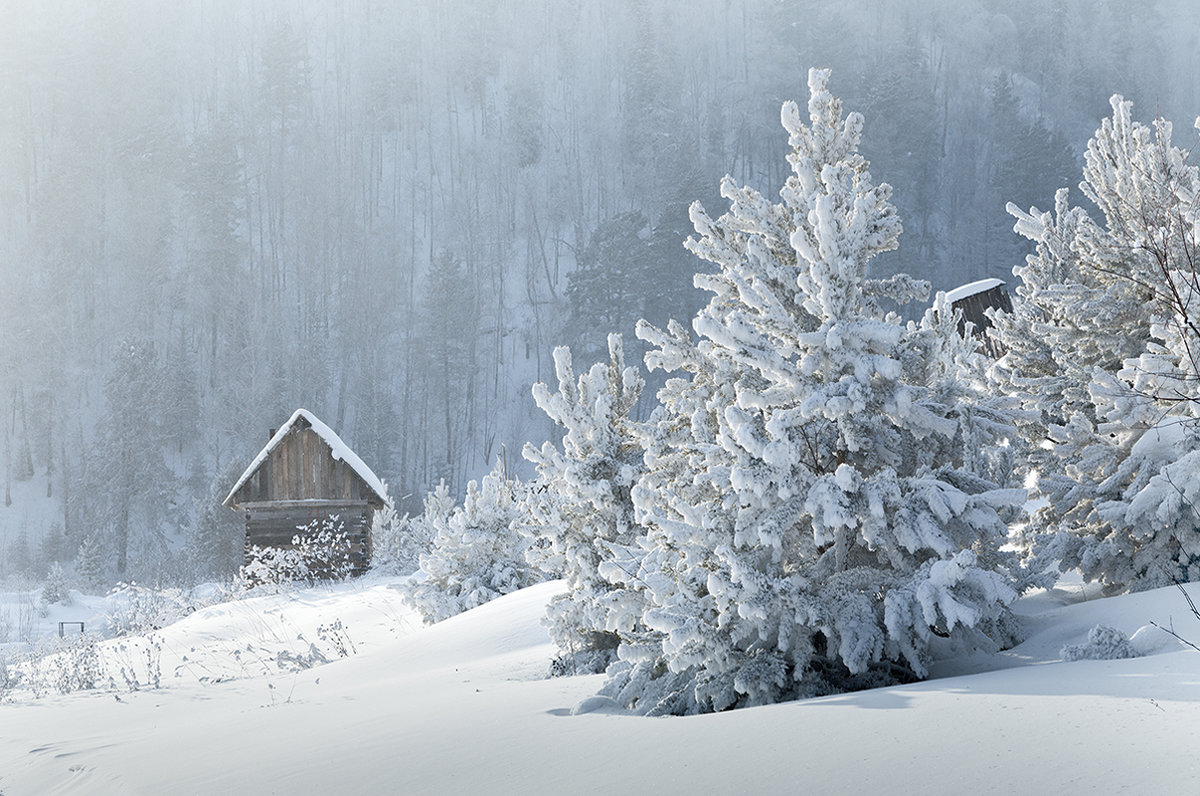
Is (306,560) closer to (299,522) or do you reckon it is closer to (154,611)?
(299,522)

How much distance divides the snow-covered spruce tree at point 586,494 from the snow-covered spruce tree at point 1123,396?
375 cm

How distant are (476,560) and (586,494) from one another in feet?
20.9

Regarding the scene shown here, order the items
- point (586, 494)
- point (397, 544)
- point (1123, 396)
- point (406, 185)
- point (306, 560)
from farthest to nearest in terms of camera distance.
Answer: point (406, 185), point (397, 544), point (306, 560), point (586, 494), point (1123, 396)

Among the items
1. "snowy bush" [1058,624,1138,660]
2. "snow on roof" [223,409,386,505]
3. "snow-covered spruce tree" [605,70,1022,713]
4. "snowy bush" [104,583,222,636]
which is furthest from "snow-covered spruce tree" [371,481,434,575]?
"snowy bush" [1058,624,1138,660]

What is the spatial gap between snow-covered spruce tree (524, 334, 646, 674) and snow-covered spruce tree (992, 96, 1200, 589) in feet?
12.3

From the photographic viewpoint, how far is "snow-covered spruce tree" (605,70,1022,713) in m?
5.29

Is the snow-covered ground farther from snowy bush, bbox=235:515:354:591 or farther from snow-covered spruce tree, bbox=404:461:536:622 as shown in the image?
snowy bush, bbox=235:515:354:591

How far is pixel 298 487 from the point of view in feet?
82.7

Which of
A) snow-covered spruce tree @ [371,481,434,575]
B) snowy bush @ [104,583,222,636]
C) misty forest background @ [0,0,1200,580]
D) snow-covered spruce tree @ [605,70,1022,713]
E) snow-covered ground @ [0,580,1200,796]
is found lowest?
snowy bush @ [104,583,222,636]

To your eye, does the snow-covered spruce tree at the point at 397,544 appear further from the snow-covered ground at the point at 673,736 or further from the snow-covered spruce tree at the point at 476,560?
the snow-covered ground at the point at 673,736

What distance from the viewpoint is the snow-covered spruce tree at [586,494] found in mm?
8109

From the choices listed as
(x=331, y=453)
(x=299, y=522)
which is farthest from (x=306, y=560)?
(x=331, y=453)

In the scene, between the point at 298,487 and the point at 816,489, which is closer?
the point at 816,489

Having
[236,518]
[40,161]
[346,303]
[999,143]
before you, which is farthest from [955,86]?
[40,161]
